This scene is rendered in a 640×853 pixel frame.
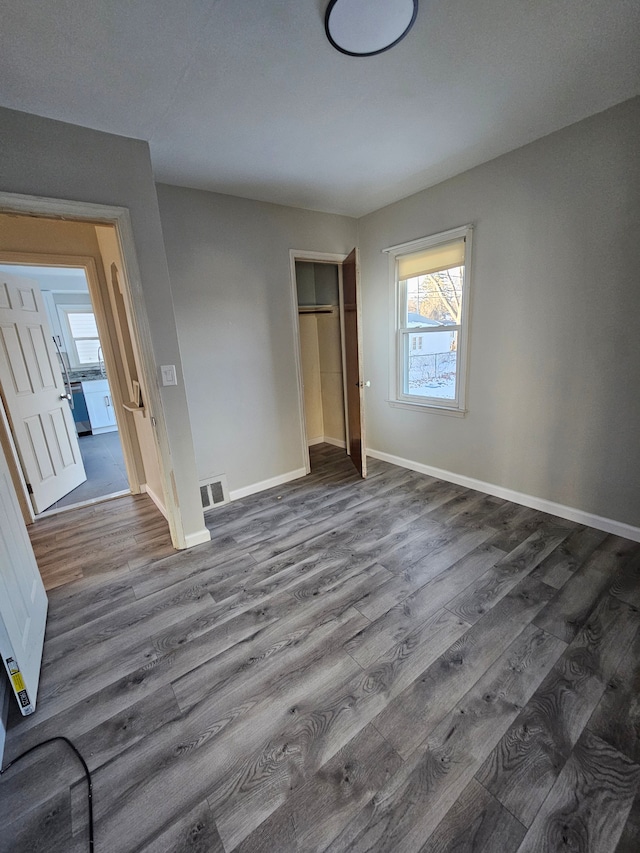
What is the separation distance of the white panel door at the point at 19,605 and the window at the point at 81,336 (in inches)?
211

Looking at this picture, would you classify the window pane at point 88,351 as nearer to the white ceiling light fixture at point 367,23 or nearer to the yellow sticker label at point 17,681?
the yellow sticker label at point 17,681

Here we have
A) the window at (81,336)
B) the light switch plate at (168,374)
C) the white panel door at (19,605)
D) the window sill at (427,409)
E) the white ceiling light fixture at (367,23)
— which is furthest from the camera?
the window at (81,336)

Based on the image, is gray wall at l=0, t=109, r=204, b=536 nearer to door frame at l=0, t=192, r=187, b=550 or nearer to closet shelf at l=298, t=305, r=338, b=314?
door frame at l=0, t=192, r=187, b=550

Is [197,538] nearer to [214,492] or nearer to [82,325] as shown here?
[214,492]

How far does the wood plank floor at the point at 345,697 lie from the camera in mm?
1057

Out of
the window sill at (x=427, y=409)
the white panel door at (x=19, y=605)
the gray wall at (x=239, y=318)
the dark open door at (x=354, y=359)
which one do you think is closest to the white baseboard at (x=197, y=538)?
the gray wall at (x=239, y=318)

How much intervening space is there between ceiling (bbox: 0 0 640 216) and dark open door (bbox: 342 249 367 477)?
100 cm

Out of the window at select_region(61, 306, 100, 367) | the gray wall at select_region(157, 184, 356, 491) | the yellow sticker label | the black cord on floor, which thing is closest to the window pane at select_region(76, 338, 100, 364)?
the window at select_region(61, 306, 100, 367)

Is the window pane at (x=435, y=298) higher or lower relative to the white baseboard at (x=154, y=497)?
higher

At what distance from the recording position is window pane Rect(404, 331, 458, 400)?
10.4 ft

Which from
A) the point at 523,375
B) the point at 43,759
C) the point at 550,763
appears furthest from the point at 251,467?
the point at 550,763

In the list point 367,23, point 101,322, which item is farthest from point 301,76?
point 101,322

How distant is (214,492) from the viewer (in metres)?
3.15

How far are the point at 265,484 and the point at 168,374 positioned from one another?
158cm
